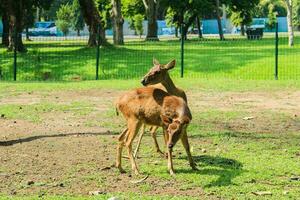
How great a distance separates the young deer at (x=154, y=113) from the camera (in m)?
6.98

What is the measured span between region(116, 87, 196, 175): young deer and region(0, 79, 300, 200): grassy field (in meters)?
0.37

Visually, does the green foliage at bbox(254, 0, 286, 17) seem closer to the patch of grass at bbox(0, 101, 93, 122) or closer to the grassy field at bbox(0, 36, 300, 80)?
the grassy field at bbox(0, 36, 300, 80)

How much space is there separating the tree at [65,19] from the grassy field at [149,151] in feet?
210

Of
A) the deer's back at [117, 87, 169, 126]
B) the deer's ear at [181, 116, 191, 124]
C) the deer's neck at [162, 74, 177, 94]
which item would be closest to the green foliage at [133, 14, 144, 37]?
the deer's neck at [162, 74, 177, 94]

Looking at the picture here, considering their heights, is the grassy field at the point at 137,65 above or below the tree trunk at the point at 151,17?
below

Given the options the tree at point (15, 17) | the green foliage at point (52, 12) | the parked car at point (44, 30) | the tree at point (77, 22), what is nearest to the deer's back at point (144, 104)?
the tree at point (15, 17)

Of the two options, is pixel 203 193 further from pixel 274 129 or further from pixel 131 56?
pixel 131 56

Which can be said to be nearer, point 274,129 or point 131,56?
point 274,129

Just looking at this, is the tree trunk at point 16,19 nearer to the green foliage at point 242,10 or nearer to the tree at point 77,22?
the green foliage at point 242,10

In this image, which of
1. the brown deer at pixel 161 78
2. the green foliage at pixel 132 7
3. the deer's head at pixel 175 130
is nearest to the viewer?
the deer's head at pixel 175 130

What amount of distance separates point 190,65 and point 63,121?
14276mm

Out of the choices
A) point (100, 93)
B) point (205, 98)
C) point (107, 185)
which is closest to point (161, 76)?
point (107, 185)

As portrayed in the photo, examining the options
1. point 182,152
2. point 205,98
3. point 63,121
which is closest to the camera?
point 182,152

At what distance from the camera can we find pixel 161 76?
805 centimetres
